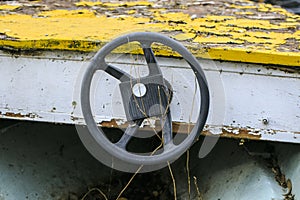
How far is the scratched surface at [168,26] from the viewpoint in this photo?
1.46 meters

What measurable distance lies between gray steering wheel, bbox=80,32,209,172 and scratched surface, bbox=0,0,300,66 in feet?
0.41

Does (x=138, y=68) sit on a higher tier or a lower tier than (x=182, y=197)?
higher

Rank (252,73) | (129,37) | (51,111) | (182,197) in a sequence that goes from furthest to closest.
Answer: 1. (182,197)
2. (51,111)
3. (252,73)
4. (129,37)

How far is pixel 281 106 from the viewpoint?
4.75 ft

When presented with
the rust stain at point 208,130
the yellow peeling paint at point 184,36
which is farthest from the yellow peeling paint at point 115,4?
the rust stain at point 208,130

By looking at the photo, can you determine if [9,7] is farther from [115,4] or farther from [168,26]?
[168,26]

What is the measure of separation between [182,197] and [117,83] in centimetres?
65

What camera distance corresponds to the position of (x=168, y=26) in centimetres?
180

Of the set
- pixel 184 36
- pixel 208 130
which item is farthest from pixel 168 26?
pixel 208 130

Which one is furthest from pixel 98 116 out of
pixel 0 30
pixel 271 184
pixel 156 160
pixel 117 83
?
pixel 271 184

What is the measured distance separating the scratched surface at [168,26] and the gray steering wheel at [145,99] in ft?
0.41

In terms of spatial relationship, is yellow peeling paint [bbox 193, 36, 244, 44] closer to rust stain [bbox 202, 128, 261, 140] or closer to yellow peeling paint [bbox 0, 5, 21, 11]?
rust stain [bbox 202, 128, 261, 140]

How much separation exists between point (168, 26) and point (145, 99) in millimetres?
526

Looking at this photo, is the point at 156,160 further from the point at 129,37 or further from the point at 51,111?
the point at 51,111
